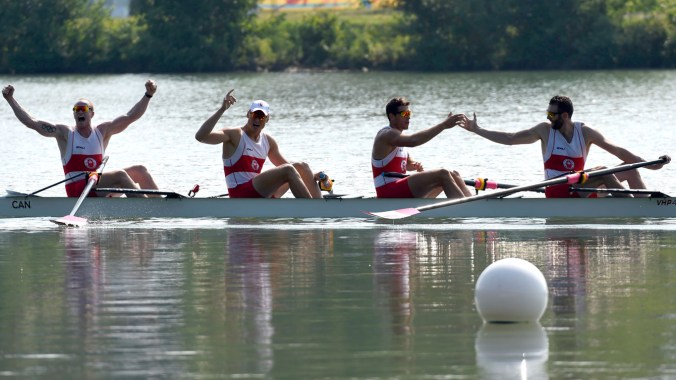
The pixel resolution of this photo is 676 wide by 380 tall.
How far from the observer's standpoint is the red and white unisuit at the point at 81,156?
55.1ft

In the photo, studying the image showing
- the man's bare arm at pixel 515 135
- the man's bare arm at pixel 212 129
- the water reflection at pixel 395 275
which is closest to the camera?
the water reflection at pixel 395 275

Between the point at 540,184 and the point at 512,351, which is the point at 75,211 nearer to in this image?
the point at 540,184

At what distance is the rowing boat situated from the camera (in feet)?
52.1

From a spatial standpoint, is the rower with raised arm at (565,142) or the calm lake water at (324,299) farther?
the rower with raised arm at (565,142)

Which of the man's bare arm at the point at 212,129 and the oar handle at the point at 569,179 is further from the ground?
the man's bare arm at the point at 212,129

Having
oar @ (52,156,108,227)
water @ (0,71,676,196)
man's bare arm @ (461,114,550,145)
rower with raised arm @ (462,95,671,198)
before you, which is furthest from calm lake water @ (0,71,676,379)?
water @ (0,71,676,196)

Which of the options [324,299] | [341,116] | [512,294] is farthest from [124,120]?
[341,116]

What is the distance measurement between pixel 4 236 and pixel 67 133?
1646mm

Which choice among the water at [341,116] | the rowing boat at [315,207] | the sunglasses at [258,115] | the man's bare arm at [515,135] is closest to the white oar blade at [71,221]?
the rowing boat at [315,207]

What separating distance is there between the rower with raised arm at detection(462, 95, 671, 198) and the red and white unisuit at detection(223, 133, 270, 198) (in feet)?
7.74

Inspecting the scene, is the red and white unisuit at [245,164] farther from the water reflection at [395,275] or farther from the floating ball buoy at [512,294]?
the floating ball buoy at [512,294]

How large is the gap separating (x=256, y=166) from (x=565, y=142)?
3.20 meters

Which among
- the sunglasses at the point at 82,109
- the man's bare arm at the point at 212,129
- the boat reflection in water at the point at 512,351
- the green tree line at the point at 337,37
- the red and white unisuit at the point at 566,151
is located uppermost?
the green tree line at the point at 337,37

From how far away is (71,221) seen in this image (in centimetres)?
1600
